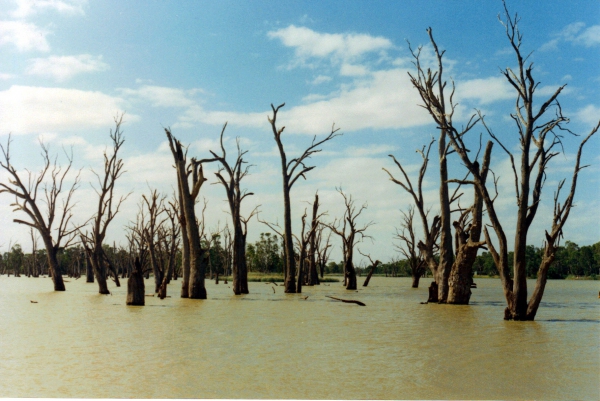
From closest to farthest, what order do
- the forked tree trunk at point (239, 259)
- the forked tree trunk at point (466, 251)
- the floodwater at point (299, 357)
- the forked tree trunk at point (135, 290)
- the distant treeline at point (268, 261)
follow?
1. the floodwater at point (299, 357)
2. the forked tree trunk at point (466, 251)
3. the forked tree trunk at point (135, 290)
4. the forked tree trunk at point (239, 259)
5. the distant treeline at point (268, 261)

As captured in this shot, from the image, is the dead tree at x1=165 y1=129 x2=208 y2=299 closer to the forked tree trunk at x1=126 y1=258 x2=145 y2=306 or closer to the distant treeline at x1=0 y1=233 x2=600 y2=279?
the forked tree trunk at x1=126 y1=258 x2=145 y2=306

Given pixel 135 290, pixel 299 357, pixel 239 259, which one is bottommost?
pixel 299 357

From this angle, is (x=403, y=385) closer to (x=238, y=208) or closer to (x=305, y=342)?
(x=305, y=342)

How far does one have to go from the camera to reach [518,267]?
11.4m

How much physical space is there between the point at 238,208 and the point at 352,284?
9865mm

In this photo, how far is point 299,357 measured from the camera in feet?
25.0

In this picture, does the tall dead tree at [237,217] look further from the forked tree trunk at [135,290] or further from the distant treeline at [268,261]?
the distant treeline at [268,261]

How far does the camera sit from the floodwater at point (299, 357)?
5.79 metres

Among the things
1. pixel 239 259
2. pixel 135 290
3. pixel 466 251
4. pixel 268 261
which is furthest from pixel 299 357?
pixel 268 261

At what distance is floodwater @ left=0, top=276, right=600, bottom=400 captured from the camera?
5785 mm

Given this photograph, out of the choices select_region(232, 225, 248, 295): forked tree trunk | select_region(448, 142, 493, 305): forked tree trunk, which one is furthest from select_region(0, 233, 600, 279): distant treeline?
select_region(448, 142, 493, 305): forked tree trunk

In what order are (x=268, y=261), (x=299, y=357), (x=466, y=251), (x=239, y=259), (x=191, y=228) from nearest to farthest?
(x=299, y=357)
(x=466, y=251)
(x=191, y=228)
(x=239, y=259)
(x=268, y=261)

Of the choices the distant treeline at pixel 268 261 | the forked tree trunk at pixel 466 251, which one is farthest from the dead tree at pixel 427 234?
the distant treeline at pixel 268 261

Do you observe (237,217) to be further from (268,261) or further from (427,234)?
(268,261)
